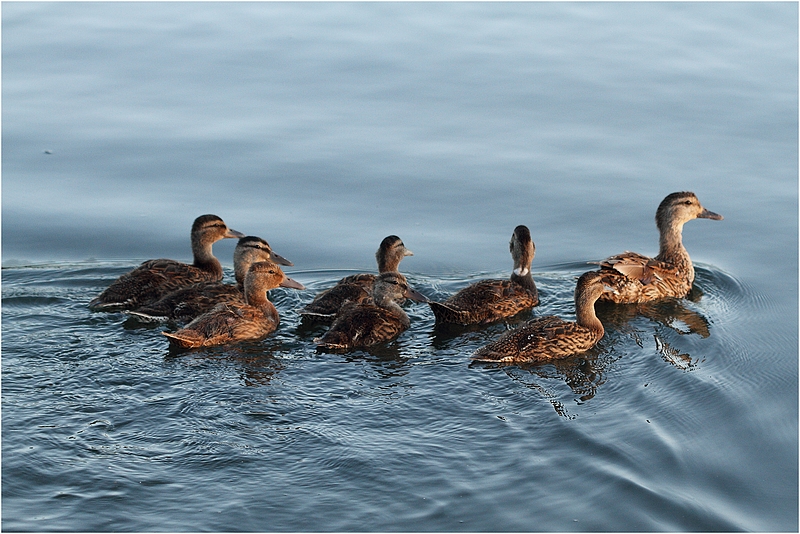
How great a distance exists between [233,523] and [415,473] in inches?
46.4

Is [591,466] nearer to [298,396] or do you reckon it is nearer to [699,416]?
[699,416]

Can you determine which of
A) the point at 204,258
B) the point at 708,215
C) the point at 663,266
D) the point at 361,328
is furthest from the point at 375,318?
the point at 708,215

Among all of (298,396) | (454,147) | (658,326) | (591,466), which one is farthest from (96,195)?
(591,466)

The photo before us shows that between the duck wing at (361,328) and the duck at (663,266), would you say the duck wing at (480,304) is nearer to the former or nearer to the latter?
the duck wing at (361,328)

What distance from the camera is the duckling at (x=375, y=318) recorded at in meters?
8.97

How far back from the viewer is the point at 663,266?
407 inches

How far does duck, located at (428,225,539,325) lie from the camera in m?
9.58

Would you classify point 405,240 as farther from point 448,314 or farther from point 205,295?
point 205,295

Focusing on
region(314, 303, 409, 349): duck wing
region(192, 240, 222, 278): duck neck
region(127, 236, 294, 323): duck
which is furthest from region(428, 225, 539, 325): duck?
region(192, 240, 222, 278): duck neck

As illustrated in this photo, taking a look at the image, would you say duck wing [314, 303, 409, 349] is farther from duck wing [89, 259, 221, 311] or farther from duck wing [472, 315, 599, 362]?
duck wing [89, 259, 221, 311]

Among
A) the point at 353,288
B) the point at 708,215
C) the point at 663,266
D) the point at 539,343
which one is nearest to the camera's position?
the point at 539,343

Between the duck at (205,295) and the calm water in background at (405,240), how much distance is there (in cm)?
22

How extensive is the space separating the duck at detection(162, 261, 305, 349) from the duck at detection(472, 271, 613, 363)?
192 cm

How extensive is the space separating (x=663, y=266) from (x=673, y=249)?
0.46 metres
